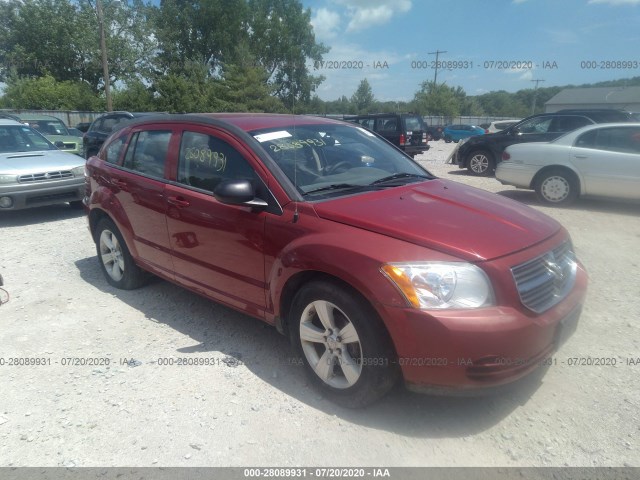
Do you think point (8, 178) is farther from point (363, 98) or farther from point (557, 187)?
point (363, 98)

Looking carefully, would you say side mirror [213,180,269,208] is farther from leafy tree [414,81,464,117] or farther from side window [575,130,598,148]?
leafy tree [414,81,464,117]

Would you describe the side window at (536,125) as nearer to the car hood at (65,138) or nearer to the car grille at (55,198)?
the car grille at (55,198)

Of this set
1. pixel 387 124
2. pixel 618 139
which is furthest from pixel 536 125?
pixel 387 124

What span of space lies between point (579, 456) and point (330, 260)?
1660mm

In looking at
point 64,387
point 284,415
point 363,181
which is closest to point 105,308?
point 64,387

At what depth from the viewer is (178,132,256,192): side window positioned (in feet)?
10.8

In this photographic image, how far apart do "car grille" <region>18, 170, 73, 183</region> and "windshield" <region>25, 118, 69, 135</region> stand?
→ 7.67 metres

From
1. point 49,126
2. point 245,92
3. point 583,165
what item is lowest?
point 583,165

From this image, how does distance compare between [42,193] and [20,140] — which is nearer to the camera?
[42,193]

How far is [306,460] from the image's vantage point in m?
2.42

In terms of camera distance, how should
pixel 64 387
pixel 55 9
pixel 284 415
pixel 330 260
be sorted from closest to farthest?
1. pixel 330 260
2. pixel 284 415
3. pixel 64 387
4. pixel 55 9

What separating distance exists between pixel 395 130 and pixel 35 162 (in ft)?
37.5

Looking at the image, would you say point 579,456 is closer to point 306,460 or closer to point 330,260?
point 306,460

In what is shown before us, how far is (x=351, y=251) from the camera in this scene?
254 cm
